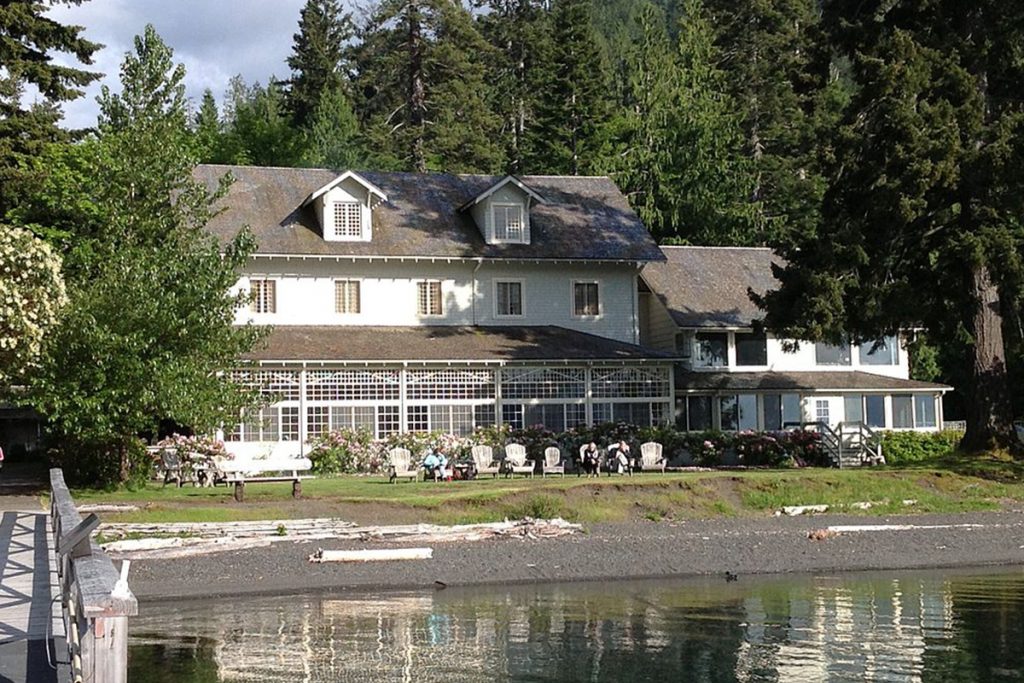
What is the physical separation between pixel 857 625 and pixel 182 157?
22827mm

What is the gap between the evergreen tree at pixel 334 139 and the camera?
58938 mm

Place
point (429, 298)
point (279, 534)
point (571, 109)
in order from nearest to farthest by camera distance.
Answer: point (279, 534), point (429, 298), point (571, 109)

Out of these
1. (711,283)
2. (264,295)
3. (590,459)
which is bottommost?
(590,459)

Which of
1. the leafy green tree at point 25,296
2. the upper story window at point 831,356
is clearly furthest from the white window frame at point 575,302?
the leafy green tree at point 25,296

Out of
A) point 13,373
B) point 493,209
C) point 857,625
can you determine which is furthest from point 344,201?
point 857,625

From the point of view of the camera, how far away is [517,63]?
236ft

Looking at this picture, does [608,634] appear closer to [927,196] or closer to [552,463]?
[552,463]

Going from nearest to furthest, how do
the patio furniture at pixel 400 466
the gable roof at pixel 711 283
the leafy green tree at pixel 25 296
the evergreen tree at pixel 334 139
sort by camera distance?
1. the leafy green tree at pixel 25 296
2. the patio furniture at pixel 400 466
3. the gable roof at pixel 711 283
4. the evergreen tree at pixel 334 139

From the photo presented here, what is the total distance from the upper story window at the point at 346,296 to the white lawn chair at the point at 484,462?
847 cm

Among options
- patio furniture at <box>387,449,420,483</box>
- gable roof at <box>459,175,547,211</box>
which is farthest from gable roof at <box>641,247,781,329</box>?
patio furniture at <box>387,449,420,483</box>

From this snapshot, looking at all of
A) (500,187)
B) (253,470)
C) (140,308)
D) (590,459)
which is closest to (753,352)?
(500,187)

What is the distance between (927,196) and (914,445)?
1172cm

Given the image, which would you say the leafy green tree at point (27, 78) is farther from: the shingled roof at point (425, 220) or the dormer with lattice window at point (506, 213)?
the dormer with lattice window at point (506, 213)

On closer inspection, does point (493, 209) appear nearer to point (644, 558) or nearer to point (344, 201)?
point (344, 201)
